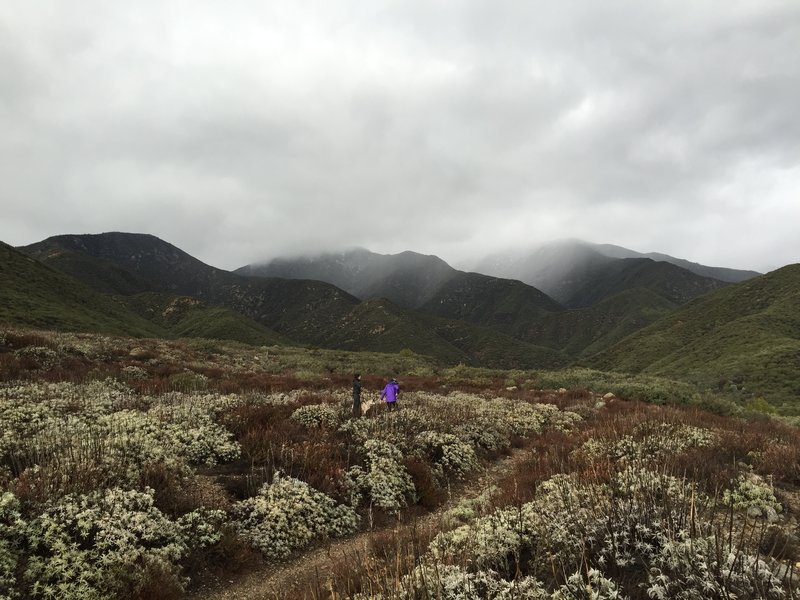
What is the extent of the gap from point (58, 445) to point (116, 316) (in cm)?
10300

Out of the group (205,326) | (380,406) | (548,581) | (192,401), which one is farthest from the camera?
(205,326)

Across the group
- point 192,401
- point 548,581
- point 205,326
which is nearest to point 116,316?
point 205,326

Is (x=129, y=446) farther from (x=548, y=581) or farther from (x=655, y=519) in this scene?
(x=655, y=519)

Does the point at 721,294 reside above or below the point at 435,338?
above

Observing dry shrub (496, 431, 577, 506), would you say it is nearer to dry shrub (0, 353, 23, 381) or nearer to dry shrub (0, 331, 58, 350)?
dry shrub (0, 353, 23, 381)

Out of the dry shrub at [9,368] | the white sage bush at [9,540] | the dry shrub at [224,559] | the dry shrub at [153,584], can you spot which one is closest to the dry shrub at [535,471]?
the dry shrub at [224,559]

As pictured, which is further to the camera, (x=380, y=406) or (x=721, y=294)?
(x=721, y=294)

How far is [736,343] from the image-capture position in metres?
70.2

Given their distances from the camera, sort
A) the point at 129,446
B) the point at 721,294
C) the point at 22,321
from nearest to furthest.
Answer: the point at 129,446, the point at 22,321, the point at 721,294

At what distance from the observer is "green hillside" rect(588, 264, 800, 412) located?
4928cm

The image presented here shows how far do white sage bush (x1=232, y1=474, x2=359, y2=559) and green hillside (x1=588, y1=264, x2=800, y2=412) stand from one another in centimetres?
4512

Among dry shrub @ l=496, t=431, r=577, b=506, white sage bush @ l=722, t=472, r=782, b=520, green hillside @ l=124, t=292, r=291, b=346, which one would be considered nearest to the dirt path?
dry shrub @ l=496, t=431, r=577, b=506

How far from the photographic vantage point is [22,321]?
5309 cm

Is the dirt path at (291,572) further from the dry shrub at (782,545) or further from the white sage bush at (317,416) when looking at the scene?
the white sage bush at (317,416)
